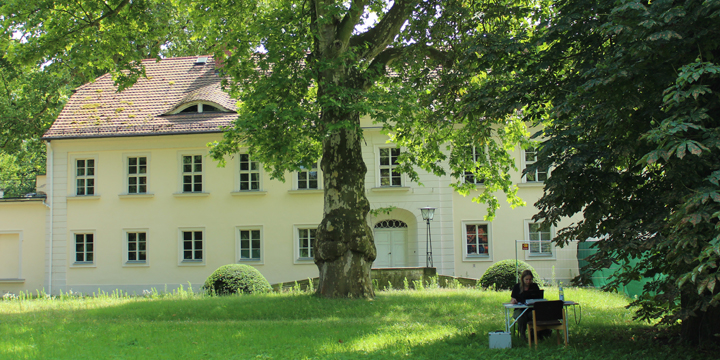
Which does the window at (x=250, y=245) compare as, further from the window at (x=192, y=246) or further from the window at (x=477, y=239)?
the window at (x=477, y=239)

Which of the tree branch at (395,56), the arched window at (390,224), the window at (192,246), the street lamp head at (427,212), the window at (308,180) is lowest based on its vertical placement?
the window at (192,246)

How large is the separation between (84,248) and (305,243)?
9.34 metres

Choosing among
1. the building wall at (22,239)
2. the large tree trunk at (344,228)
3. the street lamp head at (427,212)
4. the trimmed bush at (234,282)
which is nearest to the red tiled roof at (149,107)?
the building wall at (22,239)

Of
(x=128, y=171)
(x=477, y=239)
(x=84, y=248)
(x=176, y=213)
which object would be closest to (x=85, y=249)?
(x=84, y=248)

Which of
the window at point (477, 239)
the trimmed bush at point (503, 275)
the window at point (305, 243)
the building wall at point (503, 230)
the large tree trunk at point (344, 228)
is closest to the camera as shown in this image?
the large tree trunk at point (344, 228)

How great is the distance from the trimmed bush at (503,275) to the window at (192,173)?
12.5 metres

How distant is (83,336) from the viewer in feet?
33.2

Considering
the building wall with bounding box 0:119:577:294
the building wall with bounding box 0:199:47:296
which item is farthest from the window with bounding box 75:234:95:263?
the building wall with bounding box 0:199:47:296

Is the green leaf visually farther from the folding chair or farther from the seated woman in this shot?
the seated woman

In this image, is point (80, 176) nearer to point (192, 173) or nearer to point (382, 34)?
point (192, 173)

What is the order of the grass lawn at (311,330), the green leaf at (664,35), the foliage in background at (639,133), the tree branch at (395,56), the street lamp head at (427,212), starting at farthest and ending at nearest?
the street lamp head at (427,212) → the tree branch at (395,56) → the grass lawn at (311,330) → the green leaf at (664,35) → the foliage in background at (639,133)

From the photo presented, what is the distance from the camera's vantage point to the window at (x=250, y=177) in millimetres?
24500

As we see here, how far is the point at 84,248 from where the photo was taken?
2477cm

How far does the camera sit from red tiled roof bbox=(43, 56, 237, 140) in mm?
24203
